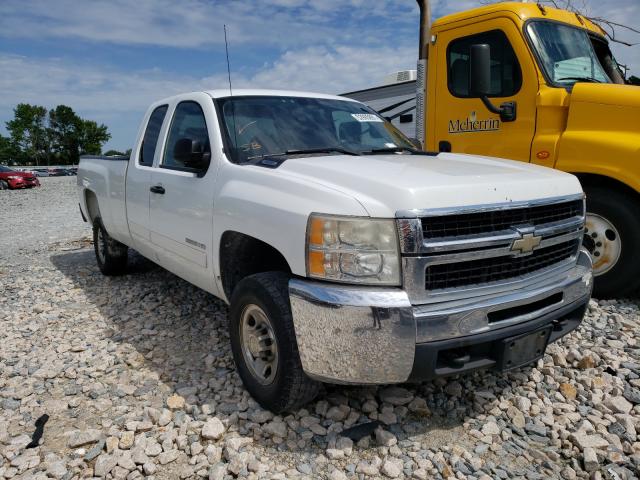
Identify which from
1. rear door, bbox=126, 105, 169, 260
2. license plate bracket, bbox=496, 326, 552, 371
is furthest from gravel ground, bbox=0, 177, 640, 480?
rear door, bbox=126, 105, 169, 260

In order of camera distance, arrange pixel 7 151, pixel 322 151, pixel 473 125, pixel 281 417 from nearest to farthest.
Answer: pixel 281 417, pixel 322 151, pixel 473 125, pixel 7 151

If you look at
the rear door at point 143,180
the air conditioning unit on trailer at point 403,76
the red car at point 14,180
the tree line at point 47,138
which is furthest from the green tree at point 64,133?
the rear door at point 143,180

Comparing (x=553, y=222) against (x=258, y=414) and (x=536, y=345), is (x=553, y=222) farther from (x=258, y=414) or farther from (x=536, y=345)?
(x=258, y=414)

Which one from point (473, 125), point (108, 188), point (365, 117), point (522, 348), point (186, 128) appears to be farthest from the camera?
point (108, 188)

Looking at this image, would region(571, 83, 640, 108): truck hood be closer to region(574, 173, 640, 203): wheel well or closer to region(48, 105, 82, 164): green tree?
region(574, 173, 640, 203): wheel well

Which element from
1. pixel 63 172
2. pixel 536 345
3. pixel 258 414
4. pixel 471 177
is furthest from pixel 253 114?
pixel 63 172

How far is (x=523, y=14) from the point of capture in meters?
4.62

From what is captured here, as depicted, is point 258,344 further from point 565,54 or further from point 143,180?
point 565,54

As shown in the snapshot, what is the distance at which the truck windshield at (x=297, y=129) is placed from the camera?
340cm

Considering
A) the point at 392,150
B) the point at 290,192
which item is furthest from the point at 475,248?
the point at 392,150

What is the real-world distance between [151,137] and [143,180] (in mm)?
455

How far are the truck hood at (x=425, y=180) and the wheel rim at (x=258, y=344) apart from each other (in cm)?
83

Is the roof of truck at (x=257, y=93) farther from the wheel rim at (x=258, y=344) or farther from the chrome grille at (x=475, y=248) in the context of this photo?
the chrome grille at (x=475, y=248)

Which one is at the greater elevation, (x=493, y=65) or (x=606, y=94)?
(x=493, y=65)
